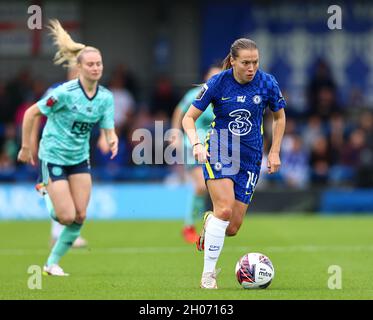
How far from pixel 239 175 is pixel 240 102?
0.65 metres

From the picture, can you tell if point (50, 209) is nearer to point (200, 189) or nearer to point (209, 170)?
point (209, 170)

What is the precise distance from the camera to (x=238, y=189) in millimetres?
8922

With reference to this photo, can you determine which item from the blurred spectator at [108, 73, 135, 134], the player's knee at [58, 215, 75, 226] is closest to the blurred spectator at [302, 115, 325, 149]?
the blurred spectator at [108, 73, 135, 134]

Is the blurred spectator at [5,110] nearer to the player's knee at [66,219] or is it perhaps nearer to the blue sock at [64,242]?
the blue sock at [64,242]

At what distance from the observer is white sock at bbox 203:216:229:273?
28.5 ft

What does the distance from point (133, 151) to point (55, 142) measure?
31.2ft

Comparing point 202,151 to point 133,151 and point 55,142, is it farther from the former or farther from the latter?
point 133,151

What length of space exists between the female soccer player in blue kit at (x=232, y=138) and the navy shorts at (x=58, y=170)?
189 cm

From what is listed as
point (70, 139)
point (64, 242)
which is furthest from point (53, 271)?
point (70, 139)

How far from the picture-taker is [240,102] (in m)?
8.87

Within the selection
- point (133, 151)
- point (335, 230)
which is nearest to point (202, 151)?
point (335, 230)

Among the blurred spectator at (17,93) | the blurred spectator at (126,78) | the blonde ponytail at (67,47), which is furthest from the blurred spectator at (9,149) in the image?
the blonde ponytail at (67,47)

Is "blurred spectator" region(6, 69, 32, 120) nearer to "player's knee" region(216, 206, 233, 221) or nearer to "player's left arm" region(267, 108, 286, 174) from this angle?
"player's left arm" region(267, 108, 286, 174)

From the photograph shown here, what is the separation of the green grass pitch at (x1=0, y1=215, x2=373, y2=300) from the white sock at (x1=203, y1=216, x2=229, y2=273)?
0.81 feet
